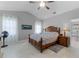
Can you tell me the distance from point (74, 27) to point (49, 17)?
2381 mm

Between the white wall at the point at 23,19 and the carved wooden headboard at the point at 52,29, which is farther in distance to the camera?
the carved wooden headboard at the point at 52,29

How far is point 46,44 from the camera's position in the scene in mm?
4902

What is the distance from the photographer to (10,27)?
6977mm

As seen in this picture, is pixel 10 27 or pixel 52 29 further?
pixel 52 29

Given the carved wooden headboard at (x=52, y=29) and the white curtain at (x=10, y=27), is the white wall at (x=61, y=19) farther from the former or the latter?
the white curtain at (x=10, y=27)

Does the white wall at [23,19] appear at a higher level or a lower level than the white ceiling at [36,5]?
lower

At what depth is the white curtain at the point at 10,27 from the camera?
6.65m

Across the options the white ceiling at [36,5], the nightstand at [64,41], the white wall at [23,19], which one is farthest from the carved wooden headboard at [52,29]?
the white ceiling at [36,5]

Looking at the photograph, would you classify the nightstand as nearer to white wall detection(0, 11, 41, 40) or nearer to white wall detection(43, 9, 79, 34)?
white wall detection(43, 9, 79, 34)

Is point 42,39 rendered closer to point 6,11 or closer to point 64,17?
point 64,17

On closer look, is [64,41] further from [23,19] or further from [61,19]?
[23,19]

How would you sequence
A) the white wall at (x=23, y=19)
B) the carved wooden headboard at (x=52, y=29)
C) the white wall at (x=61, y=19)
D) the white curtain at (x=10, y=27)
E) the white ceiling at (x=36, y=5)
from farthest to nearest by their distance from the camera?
the carved wooden headboard at (x=52, y=29) < the white wall at (x=23, y=19) < the white curtain at (x=10, y=27) < the white wall at (x=61, y=19) < the white ceiling at (x=36, y=5)

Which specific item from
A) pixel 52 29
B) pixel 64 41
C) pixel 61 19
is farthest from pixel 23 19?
pixel 64 41

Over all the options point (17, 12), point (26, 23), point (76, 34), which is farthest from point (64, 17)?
point (17, 12)
